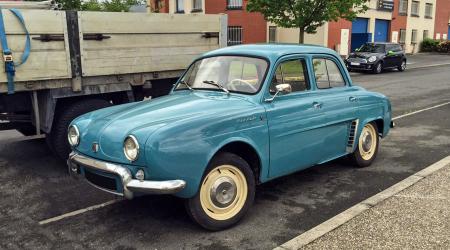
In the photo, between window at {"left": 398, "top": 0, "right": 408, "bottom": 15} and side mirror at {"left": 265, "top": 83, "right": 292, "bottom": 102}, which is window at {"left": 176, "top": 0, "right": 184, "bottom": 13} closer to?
window at {"left": 398, "top": 0, "right": 408, "bottom": 15}

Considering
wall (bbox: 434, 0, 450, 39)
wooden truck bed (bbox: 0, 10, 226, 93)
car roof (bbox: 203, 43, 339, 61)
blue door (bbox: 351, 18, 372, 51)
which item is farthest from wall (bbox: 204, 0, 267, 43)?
car roof (bbox: 203, 43, 339, 61)

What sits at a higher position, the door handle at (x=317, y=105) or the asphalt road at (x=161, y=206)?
the door handle at (x=317, y=105)

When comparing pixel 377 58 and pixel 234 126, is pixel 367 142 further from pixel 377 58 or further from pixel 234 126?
pixel 377 58

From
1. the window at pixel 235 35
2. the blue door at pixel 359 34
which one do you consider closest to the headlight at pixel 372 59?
the window at pixel 235 35

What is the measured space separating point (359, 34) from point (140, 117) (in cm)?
3219

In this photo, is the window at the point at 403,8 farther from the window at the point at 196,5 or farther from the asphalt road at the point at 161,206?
the asphalt road at the point at 161,206

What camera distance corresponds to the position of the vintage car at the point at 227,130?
3.83 m

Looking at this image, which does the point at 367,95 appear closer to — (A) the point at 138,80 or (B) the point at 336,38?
(A) the point at 138,80

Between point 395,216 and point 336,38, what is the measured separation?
26.5m

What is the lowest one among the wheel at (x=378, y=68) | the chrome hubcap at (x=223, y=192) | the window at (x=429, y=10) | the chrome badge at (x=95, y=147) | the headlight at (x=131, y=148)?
the wheel at (x=378, y=68)

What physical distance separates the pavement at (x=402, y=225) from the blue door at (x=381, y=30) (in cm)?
3335

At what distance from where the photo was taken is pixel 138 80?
22.5 feet

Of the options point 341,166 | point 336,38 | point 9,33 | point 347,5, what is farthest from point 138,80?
point 336,38

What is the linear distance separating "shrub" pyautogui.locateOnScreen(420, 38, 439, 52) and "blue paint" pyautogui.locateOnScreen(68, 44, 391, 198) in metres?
39.9
